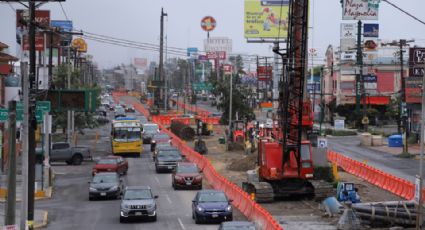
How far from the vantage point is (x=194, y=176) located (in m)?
45.3

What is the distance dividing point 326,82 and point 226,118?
5014cm

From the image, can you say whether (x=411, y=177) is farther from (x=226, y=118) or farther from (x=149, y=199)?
(x=226, y=118)

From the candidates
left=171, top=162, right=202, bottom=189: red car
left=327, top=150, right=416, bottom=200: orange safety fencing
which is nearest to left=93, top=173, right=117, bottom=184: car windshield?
left=171, top=162, right=202, bottom=189: red car

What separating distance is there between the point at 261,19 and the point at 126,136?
38.2 meters

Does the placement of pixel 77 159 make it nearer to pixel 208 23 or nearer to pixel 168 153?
pixel 168 153

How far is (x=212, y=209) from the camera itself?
3228 centimetres

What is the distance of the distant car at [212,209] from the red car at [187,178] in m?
12.0

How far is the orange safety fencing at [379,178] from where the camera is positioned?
40.5 metres

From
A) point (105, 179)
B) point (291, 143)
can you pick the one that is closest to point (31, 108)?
point (105, 179)

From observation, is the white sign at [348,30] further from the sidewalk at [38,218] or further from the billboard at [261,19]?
the sidewalk at [38,218]

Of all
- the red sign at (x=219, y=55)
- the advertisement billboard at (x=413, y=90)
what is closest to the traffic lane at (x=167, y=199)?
the advertisement billboard at (x=413, y=90)

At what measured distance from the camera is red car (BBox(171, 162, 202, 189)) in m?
45.3

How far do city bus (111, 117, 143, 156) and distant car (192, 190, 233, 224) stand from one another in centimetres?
3324

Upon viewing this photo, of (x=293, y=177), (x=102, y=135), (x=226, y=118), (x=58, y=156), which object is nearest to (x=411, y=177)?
(x=293, y=177)
